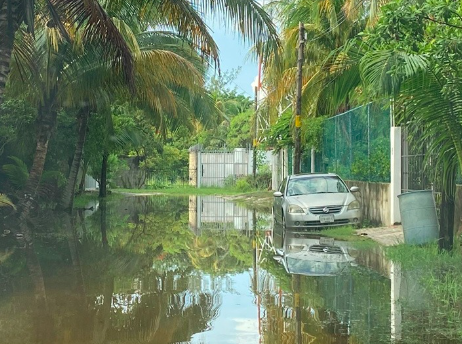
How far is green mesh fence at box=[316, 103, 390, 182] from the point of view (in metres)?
19.0

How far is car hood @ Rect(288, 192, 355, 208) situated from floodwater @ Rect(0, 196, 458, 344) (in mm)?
1119

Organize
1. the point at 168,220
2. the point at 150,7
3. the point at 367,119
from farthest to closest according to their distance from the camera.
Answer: the point at 168,220 → the point at 367,119 → the point at 150,7

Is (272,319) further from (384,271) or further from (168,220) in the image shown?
(168,220)

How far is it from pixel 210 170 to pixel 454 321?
44159 mm

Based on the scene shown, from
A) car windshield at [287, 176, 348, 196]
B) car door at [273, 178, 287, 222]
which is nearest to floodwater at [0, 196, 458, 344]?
car door at [273, 178, 287, 222]

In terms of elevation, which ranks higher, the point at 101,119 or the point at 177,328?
the point at 101,119

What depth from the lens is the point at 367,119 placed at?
2028cm

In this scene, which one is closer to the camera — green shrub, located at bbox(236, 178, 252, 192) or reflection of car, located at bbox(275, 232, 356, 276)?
reflection of car, located at bbox(275, 232, 356, 276)

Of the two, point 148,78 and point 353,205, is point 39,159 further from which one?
point 353,205

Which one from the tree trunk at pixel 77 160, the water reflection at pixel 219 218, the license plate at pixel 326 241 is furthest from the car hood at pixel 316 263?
the tree trunk at pixel 77 160

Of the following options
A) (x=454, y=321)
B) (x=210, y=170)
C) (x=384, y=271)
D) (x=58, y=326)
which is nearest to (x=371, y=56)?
(x=384, y=271)

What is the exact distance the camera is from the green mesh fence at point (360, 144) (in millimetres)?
18953

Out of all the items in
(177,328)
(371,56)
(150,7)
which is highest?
(150,7)

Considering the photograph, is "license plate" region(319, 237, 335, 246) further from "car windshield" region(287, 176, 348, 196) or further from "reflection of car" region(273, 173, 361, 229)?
"car windshield" region(287, 176, 348, 196)
